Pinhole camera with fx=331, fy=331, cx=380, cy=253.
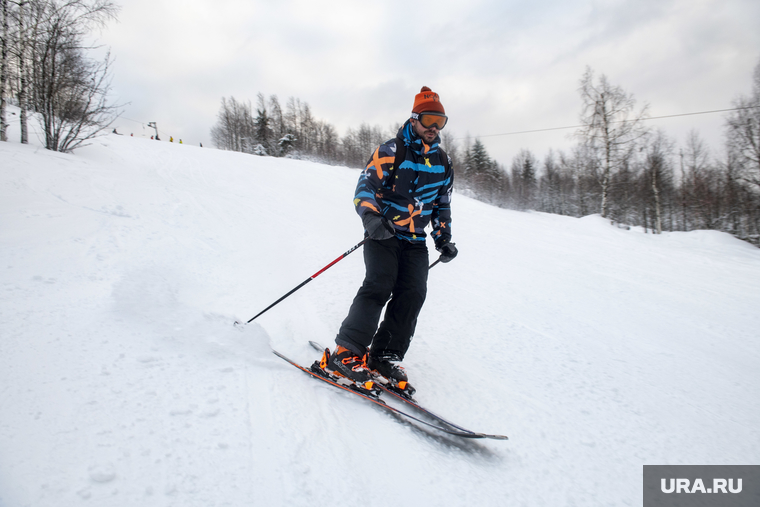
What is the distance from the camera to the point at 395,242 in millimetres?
2514

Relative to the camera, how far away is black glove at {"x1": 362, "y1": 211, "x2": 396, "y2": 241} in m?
2.31

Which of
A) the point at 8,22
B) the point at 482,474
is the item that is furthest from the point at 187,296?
the point at 8,22

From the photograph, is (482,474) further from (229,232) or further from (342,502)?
(229,232)

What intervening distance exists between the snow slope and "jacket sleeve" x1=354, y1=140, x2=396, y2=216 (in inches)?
51.0

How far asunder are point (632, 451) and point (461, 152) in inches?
2118

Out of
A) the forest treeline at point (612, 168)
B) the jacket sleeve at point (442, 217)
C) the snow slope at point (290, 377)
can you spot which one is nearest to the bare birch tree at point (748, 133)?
the forest treeline at point (612, 168)

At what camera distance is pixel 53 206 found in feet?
12.2

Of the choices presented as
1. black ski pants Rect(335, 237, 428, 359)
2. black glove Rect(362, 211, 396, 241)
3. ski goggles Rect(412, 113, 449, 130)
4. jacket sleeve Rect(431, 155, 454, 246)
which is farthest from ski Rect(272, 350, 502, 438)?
ski goggles Rect(412, 113, 449, 130)

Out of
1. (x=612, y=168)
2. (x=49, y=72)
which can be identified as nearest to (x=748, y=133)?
(x=612, y=168)

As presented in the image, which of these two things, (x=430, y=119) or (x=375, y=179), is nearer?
(x=430, y=119)

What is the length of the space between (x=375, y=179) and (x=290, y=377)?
1.52m

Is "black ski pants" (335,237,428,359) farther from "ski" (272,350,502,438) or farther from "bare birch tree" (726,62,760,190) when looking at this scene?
"bare birch tree" (726,62,760,190)

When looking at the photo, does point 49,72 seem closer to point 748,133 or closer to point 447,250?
point 447,250

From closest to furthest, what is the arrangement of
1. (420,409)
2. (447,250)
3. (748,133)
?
(420,409), (447,250), (748,133)
